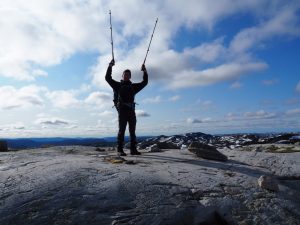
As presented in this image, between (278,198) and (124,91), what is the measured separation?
263 inches

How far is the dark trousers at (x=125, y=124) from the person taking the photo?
1314 cm

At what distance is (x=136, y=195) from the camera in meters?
7.87

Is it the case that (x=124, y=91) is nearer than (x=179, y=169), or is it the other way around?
(x=179, y=169)

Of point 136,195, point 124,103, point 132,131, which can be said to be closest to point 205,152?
point 132,131

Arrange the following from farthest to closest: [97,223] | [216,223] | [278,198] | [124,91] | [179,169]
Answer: [124,91], [179,169], [278,198], [216,223], [97,223]

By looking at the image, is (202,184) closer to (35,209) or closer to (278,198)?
(278,198)

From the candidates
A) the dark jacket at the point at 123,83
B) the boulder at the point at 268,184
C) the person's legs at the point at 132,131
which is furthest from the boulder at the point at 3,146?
the boulder at the point at 268,184

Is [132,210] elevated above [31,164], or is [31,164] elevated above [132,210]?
[31,164]

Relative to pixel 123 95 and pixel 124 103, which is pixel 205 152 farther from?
pixel 123 95

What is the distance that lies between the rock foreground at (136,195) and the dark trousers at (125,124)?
2888 mm

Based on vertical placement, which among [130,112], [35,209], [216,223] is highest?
[130,112]

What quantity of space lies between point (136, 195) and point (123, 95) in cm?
587

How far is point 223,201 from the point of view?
8.03 m

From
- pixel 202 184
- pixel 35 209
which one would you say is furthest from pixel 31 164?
pixel 202 184
